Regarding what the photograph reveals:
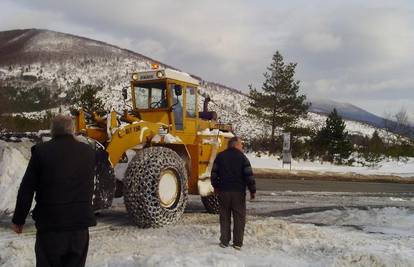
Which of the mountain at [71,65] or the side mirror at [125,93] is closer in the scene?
the side mirror at [125,93]

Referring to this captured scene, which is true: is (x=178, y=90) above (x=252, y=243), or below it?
above

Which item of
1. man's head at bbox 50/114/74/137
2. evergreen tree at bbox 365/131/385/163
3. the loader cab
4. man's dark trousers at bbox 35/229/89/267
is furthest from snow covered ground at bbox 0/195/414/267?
evergreen tree at bbox 365/131/385/163

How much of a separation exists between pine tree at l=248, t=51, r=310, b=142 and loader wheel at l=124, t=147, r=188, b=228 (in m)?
32.9

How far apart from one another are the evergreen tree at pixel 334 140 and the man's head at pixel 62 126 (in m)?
35.9

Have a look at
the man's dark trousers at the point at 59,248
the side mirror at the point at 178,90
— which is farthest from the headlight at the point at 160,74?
the man's dark trousers at the point at 59,248

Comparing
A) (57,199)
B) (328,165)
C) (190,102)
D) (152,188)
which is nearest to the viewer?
(57,199)

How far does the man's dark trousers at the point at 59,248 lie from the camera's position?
4805mm

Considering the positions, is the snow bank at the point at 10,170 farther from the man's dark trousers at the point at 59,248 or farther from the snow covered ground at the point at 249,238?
the man's dark trousers at the point at 59,248

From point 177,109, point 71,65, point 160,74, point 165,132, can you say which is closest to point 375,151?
point 177,109

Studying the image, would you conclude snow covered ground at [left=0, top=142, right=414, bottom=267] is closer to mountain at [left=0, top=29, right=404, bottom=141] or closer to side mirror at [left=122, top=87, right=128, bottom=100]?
side mirror at [left=122, top=87, right=128, bottom=100]

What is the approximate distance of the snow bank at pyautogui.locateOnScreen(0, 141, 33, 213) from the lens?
32.1 feet

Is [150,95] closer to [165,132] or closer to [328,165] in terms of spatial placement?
[165,132]

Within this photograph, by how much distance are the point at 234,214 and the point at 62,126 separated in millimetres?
4192

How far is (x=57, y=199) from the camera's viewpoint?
4.82 meters
